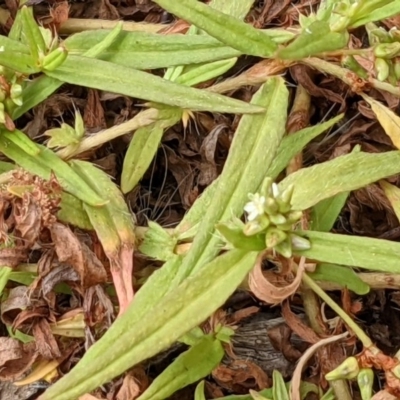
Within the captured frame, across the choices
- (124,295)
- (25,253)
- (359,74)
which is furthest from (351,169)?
(25,253)

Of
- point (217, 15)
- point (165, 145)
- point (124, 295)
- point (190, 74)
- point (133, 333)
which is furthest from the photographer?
point (165, 145)

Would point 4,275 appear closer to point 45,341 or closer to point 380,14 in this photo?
point 45,341

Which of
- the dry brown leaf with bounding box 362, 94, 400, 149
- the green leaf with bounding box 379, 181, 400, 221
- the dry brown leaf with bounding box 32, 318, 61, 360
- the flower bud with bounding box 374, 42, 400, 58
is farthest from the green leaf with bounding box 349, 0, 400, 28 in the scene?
the dry brown leaf with bounding box 32, 318, 61, 360

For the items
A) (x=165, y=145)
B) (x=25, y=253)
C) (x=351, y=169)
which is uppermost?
(x=351, y=169)

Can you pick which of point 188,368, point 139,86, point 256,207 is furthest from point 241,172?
point 188,368

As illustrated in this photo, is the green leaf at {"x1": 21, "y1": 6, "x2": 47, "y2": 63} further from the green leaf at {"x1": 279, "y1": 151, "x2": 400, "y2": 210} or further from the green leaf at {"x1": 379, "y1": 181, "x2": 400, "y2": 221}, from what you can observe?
the green leaf at {"x1": 379, "y1": 181, "x2": 400, "y2": 221}

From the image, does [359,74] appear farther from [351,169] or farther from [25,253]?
[25,253]
